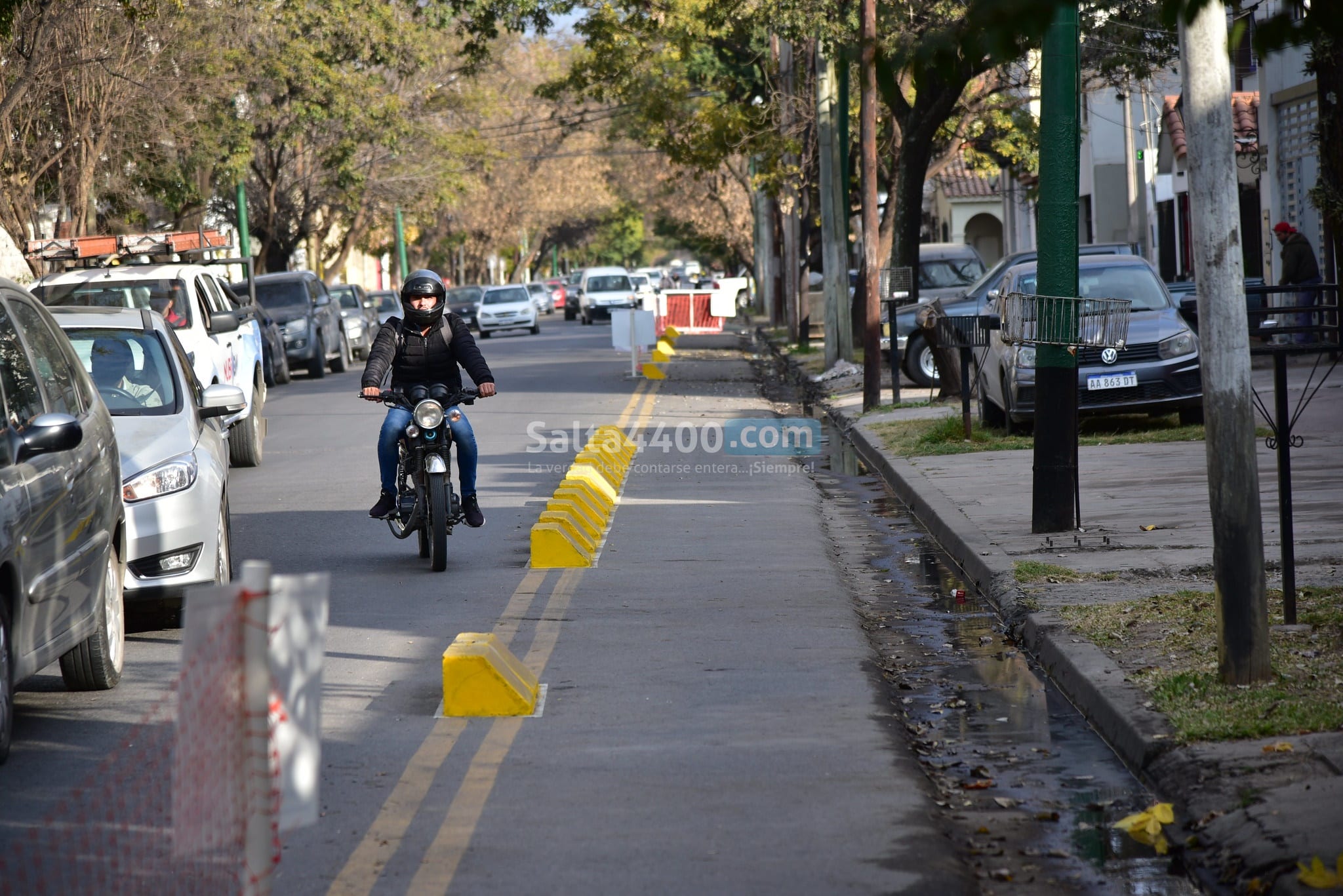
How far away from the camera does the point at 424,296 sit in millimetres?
10578

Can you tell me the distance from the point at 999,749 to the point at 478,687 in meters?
2.02

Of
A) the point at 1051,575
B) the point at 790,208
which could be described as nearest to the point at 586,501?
the point at 1051,575

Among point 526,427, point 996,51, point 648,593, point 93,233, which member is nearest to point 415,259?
point 93,233

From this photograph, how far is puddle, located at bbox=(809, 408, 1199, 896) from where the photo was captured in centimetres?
508

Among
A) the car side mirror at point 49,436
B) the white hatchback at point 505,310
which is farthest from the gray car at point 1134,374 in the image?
the white hatchback at point 505,310

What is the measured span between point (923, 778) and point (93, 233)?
88.5 ft

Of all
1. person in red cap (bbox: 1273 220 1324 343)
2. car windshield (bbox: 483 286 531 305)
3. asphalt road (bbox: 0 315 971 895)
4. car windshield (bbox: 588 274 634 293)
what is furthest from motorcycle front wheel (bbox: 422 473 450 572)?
car windshield (bbox: 588 274 634 293)

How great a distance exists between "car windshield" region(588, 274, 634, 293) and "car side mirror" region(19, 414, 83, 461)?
50877 millimetres

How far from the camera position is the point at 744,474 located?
49.9ft

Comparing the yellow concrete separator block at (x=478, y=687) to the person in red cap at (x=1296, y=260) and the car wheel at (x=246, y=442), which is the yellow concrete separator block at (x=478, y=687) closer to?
the car wheel at (x=246, y=442)

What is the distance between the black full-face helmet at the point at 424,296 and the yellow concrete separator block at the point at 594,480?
241 centimetres

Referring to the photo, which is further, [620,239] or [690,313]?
[620,239]

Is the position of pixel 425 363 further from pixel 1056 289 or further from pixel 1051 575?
pixel 1051 575

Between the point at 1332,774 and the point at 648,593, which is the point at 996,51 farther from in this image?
the point at 648,593
